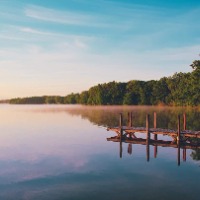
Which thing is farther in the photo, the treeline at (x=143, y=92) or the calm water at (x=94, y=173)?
the treeline at (x=143, y=92)

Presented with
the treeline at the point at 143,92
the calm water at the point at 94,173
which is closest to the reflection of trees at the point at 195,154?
the calm water at the point at 94,173

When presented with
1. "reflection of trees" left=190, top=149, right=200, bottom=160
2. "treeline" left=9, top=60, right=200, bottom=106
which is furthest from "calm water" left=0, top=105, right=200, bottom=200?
"treeline" left=9, top=60, right=200, bottom=106

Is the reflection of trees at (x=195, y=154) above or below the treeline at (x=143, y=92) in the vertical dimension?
below

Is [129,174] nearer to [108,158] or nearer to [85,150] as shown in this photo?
[108,158]

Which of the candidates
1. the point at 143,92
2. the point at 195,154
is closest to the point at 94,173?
the point at 195,154

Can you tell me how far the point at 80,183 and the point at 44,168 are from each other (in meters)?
5.07

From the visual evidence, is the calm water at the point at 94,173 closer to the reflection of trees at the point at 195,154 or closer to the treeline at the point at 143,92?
the reflection of trees at the point at 195,154

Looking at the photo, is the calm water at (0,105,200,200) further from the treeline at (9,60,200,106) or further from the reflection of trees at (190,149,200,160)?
the treeline at (9,60,200,106)

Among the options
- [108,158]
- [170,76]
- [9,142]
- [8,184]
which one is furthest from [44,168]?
[170,76]

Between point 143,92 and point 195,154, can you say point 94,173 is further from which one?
point 143,92

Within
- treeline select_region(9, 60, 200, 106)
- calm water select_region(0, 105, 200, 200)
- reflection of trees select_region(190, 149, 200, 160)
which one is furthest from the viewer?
treeline select_region(9, 60, 200, 106)

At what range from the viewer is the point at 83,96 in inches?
7756

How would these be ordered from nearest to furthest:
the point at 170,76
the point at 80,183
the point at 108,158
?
1. the point at 80,183
2. the point at 108,158
3. the point at 170,76

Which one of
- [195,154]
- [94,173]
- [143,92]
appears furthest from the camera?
[143,92]
